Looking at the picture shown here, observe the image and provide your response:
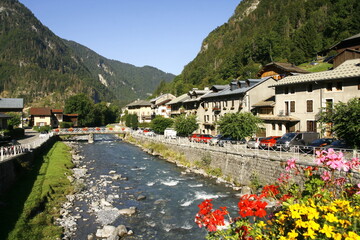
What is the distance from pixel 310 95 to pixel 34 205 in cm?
3334

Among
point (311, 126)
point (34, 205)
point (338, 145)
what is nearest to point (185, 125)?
point (311, 126)

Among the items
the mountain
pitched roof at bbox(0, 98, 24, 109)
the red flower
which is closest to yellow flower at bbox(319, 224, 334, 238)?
the red flower

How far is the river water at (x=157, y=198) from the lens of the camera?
17.5 meters

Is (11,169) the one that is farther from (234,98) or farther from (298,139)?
(234,98)

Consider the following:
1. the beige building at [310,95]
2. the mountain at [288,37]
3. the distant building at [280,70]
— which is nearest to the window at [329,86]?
the beige building at [310,95]

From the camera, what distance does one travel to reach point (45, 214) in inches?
717

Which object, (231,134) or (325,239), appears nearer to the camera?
(325,239)

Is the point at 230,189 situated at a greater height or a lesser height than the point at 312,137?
lesser

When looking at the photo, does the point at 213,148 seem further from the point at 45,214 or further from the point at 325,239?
the point at 325,239

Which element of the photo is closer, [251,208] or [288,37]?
[251,208]

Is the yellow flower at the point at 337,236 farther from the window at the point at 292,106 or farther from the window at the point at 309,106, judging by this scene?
the window at the point at 292,106

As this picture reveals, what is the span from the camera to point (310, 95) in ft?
119

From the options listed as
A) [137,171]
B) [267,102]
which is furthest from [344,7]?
[137,171]

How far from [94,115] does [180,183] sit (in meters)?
94.9
